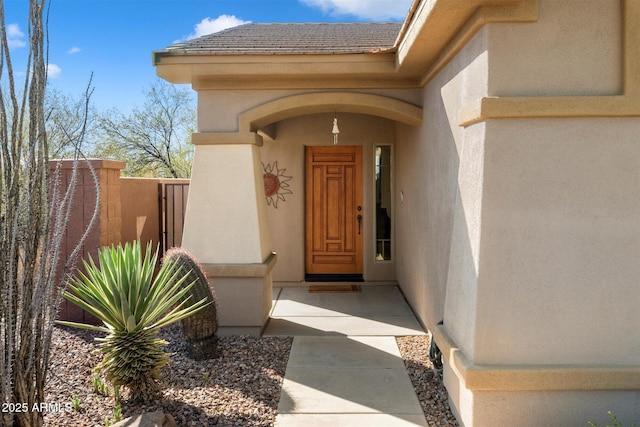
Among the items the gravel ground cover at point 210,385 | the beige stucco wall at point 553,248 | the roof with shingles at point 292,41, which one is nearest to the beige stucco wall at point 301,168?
the roof with shingles at point 292,41

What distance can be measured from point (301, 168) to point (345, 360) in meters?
4.88

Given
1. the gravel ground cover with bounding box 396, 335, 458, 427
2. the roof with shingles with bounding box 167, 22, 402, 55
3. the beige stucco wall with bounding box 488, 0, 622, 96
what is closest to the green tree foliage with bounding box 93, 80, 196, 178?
the roof with shingles with bounding box 167, 22, 402, 55

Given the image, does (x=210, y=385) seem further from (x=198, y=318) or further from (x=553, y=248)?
(x=553, y=248)

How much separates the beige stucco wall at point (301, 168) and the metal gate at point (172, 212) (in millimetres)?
1709

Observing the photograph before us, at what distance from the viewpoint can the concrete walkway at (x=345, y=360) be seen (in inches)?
175

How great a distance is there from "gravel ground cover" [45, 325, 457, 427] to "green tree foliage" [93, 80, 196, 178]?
51.4 feet

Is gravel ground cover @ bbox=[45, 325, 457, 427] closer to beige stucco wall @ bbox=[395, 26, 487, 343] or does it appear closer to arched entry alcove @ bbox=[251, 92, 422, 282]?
beige stucco wall @ bbox=[395, 26, 487, 343]

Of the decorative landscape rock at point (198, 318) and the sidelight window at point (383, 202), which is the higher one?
the sidelight window at point (383, 202)

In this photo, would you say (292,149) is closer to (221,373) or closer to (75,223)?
(75,223)

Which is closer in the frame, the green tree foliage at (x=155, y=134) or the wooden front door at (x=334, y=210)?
the wooden front door at (x=334, y=210)

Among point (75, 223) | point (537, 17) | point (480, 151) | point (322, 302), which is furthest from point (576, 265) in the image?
point (75, 223)

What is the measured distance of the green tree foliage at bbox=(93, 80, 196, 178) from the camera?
68.9ft

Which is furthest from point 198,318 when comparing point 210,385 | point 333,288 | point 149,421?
point 333,288

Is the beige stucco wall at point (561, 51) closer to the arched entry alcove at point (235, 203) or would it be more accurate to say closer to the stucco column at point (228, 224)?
the arched entry alcove at point (235, 203)
